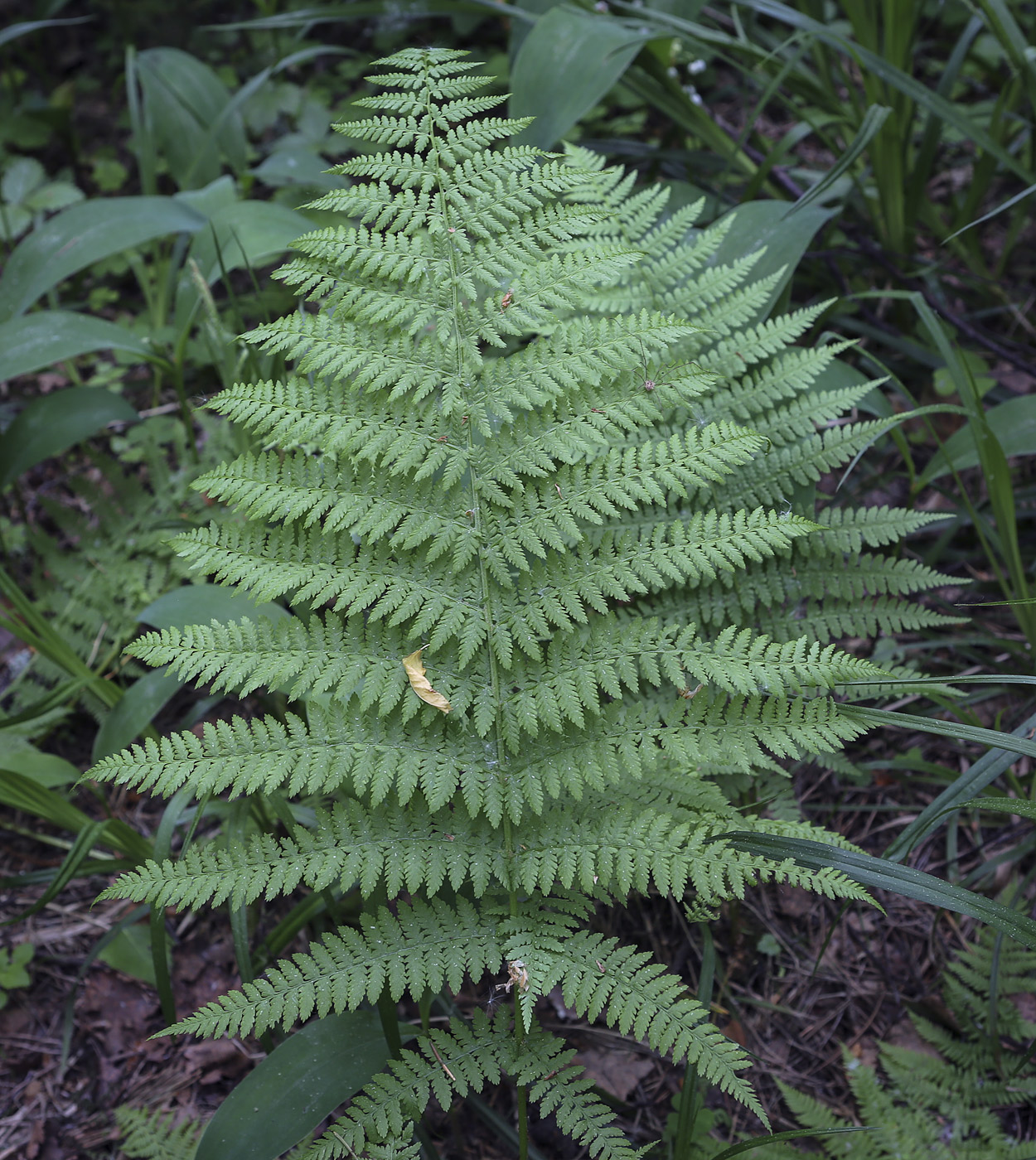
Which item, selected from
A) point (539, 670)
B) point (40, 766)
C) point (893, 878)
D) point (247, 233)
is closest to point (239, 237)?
point (247, 233)

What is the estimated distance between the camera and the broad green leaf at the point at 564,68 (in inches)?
99.7

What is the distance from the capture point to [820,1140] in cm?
183

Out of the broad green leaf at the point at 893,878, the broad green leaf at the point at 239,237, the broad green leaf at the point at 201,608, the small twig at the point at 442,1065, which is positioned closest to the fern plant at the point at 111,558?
the broad green leaf at the point at 201,608

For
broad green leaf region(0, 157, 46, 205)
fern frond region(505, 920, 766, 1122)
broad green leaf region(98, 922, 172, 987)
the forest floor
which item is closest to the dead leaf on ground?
the forest floor

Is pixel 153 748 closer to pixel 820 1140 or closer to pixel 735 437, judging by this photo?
pixel 735 437

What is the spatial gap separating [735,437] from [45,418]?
7.38ft

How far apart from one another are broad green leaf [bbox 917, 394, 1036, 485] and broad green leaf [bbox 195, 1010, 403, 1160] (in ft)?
6.40

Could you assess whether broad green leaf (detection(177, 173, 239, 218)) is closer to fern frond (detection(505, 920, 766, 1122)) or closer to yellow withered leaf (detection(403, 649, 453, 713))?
yellow withered leaf (detection(403, 649, 453, 713))

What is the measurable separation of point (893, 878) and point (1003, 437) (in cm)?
142

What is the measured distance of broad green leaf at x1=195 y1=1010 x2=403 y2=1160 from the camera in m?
1.56

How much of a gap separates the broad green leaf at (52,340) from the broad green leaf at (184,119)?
3.37 feet

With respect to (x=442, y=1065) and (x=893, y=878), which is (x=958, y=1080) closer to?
(x=893, y=878)

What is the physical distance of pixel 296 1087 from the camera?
5.38 ft

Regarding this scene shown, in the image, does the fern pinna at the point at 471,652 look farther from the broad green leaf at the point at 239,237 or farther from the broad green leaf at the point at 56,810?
the broad green leaf at the point at 239,237
